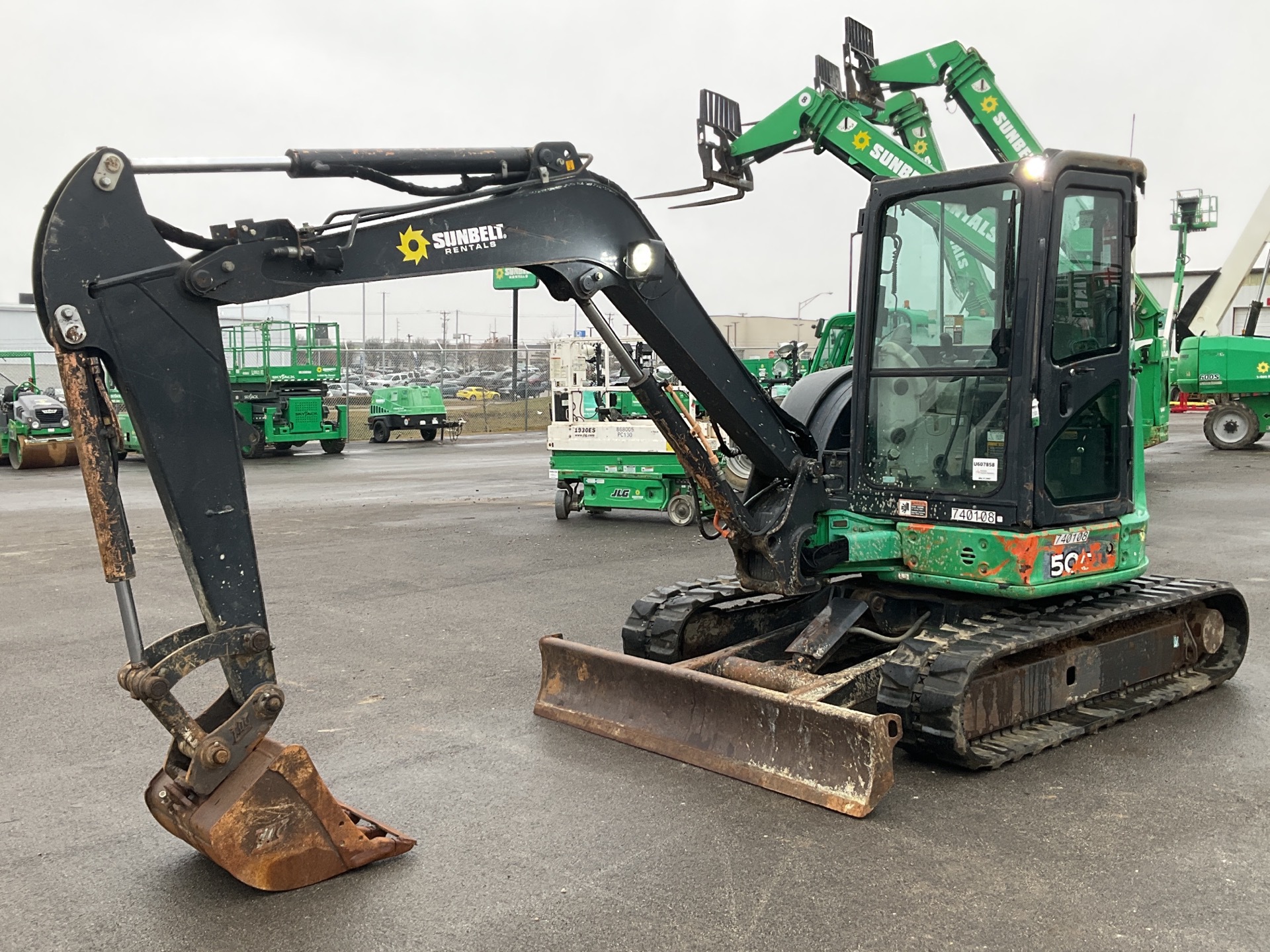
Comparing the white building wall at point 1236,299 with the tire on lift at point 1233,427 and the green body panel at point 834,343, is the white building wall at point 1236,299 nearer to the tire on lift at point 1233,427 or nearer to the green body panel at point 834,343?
the tire on lift at point 1233,427

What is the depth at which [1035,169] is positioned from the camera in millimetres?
5930

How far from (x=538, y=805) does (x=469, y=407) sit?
4221 centimetres

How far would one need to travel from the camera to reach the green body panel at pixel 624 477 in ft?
46.8

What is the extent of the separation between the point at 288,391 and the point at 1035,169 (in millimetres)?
24775

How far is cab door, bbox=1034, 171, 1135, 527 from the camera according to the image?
603cm

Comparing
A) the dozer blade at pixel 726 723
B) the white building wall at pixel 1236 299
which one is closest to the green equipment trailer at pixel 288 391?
the dozer blade at pixel 726 723

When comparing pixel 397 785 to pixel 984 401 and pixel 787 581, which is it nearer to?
pixel 787 581

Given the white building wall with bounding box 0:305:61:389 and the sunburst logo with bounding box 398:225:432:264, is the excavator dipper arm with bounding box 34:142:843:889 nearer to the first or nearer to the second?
the sunburst logo with bounding box 398:225:432:264

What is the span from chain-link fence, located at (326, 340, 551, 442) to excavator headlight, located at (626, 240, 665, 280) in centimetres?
2813

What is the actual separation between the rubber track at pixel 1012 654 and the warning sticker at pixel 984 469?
2.44 feet

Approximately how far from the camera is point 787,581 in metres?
6.39

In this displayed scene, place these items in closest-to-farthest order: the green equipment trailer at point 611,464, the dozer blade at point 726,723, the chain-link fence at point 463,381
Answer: the dozer blade at point 726,723
the green equipment trailer at point 611,464
the chain-link fence at point 463,381

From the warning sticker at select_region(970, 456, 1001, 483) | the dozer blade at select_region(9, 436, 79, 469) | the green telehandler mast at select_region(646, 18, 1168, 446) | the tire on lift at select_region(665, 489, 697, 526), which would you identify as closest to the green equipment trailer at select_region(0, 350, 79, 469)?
the dozer blade at select_region(9, 436, 79, 469)

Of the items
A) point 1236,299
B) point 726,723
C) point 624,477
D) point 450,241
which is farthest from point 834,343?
point 1236,299
